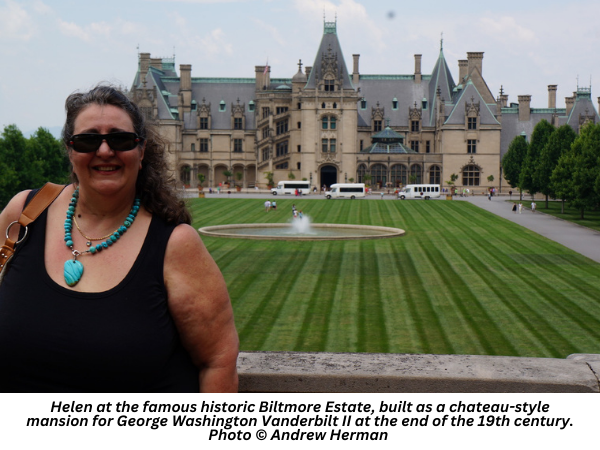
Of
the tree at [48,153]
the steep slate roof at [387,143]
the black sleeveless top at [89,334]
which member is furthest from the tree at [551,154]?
the black sleeveless top at [89,334]

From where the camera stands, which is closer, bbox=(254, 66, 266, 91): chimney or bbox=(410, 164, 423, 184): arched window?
bbox=(410, 164, 423, 184): arched window

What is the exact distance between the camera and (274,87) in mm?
105188

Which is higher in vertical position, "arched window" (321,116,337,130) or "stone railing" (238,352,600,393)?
"arched window" (321,116,337,130)

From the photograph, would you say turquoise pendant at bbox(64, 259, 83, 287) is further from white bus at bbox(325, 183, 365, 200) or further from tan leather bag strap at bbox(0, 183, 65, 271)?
white bus at bbox(325, 183, 365, 200)

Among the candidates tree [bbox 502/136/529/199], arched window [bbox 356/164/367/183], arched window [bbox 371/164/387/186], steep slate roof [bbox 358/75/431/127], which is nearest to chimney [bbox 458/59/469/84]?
steep slate roof [bbox 358/75/431/127]

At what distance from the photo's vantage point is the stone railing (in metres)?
4.77

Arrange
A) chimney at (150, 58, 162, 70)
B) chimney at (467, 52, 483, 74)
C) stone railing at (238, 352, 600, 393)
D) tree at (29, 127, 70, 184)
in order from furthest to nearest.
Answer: chimney at (150, 58, 162, 70), chimney at (467, 52, 483, 74), tree at (29, 127, 70, 184), stone railing at (238, 352, 600, 393)

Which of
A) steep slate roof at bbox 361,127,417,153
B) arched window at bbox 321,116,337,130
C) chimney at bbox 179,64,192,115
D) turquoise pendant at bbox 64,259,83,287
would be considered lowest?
turquoise pendant at bbox 64,259,83,287

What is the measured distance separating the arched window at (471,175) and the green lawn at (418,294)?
2046 inches

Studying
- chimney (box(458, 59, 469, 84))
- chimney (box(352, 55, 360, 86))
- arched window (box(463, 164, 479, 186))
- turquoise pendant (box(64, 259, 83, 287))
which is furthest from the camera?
chimney (box(352, 55, 360, 86))

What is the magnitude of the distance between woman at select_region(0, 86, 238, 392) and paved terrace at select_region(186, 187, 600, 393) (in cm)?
85

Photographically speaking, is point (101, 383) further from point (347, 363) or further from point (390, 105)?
point (390, 105)

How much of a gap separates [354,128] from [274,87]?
54.8ft
